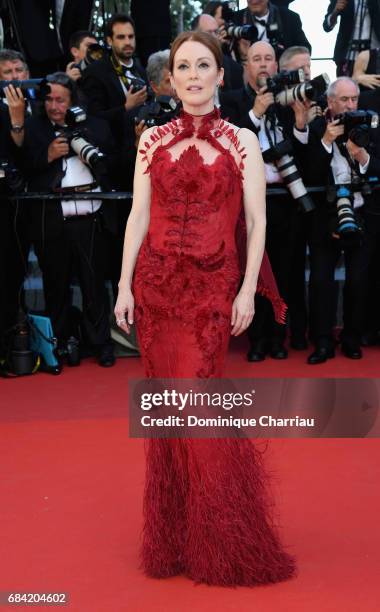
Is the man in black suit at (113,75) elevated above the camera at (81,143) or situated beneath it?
elevated above

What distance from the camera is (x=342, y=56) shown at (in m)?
8.24

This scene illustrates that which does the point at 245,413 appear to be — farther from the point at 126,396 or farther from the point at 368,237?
the point at 368,237

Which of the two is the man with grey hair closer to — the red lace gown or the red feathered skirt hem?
the red lace gown

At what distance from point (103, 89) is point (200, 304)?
4.09 m

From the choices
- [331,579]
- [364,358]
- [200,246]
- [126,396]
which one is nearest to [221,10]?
→ [364,358]

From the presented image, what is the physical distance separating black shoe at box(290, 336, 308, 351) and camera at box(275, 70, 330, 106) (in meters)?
1.67

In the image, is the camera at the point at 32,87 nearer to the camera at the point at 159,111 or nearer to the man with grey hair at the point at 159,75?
the camera at the point at 159,111

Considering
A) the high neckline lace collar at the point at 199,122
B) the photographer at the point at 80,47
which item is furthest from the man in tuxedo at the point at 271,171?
the high neckline lace collar at the point at 199,122

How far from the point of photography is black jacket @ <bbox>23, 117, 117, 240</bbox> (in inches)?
263

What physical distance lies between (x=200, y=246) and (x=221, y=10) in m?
4.97

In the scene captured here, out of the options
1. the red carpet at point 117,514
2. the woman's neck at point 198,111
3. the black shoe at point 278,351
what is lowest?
the black shoe at point 278,351

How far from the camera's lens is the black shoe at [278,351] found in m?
6.95

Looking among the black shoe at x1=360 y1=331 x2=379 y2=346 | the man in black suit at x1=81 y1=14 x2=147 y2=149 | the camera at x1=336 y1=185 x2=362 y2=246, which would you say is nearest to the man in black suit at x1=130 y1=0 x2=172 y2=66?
the man in black suit at x1=81 y1=14 x2=147 y2=149

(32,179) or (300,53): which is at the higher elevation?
(300,53)
